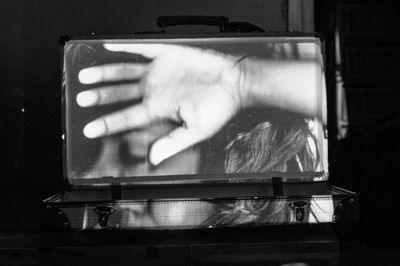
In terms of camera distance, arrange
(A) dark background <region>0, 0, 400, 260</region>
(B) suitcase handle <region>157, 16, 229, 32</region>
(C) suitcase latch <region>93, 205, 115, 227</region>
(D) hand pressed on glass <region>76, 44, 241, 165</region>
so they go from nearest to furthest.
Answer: (C) suitcase latch <region>93, 205, 115, 227</region> < (D) hand pressed on glass <region>76, 44, 241, 165</region> < (B) suitcase handle <region>157, 16, 229, 32</region> < (A) dark background <region>0, 0, 400, 260</region>

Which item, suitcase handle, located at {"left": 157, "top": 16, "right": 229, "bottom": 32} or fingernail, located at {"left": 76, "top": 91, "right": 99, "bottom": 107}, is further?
suitcase handle, located at {"left": 157, "top": 16, "right": 229, "bottom": 32}

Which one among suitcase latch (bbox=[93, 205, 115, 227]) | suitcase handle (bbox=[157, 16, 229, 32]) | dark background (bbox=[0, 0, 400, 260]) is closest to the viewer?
suitcase latch (bbox=[93, 205, 115, 227])

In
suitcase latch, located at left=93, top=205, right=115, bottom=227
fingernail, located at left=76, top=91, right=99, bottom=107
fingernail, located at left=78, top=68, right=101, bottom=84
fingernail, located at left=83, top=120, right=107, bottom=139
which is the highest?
fingernail, located at left=78, top=68, right=101, bottom=84

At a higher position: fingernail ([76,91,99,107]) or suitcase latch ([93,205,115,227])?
fingernail ([76,91,99,107])

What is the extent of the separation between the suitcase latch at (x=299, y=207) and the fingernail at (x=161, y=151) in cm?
71

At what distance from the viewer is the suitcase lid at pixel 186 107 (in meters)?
3.56

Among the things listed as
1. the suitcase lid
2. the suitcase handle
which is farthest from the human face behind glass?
the suitcase handle

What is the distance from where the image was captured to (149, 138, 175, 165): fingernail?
3.58 m

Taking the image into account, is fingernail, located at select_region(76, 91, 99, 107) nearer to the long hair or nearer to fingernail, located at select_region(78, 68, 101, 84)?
fingernail, located at select_region(78, 68, 101, 84)

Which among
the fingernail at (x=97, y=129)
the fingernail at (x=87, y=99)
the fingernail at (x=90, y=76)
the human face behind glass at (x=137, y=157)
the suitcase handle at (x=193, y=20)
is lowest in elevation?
the human face behind glass at (x=137, y=157)

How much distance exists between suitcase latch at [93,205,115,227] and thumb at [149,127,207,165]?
0.39 meters

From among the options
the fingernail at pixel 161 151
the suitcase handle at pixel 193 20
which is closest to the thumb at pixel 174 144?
the fingernail at pixel 161 151

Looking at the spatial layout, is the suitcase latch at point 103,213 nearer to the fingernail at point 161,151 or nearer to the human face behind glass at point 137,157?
the human face behind glass at point 137,157

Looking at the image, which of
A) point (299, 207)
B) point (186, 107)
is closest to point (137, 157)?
point (186, 107)
